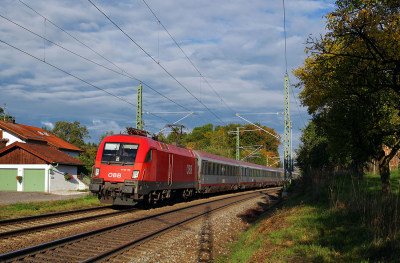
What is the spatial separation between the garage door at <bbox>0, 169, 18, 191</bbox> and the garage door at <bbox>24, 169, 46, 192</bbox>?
4.12 feet

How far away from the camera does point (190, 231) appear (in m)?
10.8

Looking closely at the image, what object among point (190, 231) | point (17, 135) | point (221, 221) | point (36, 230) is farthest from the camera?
point (17, 135)

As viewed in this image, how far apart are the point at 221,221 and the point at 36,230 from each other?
6925 millimetres

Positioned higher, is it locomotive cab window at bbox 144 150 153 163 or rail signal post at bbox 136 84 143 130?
rail signal post at bbox 136 84 143 130

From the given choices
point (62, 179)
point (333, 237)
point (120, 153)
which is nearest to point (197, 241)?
point (333, 237)

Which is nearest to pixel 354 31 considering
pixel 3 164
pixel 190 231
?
pixel 190 231

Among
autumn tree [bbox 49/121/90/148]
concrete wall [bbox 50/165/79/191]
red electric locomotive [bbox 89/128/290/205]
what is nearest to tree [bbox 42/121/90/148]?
autumn tree [bbox 49/121/90/148]

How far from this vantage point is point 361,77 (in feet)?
30.1

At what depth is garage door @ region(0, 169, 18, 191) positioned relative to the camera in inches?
1234

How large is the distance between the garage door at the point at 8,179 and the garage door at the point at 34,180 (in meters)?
1.26

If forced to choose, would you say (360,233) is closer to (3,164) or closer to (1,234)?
(1,234)

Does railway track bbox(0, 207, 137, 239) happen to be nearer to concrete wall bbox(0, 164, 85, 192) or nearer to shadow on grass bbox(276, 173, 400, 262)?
shadow on grass bbox(276, 173, 400, 262)

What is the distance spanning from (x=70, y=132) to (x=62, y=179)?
194ft

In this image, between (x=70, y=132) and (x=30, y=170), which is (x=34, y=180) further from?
(x=70, y=132)
